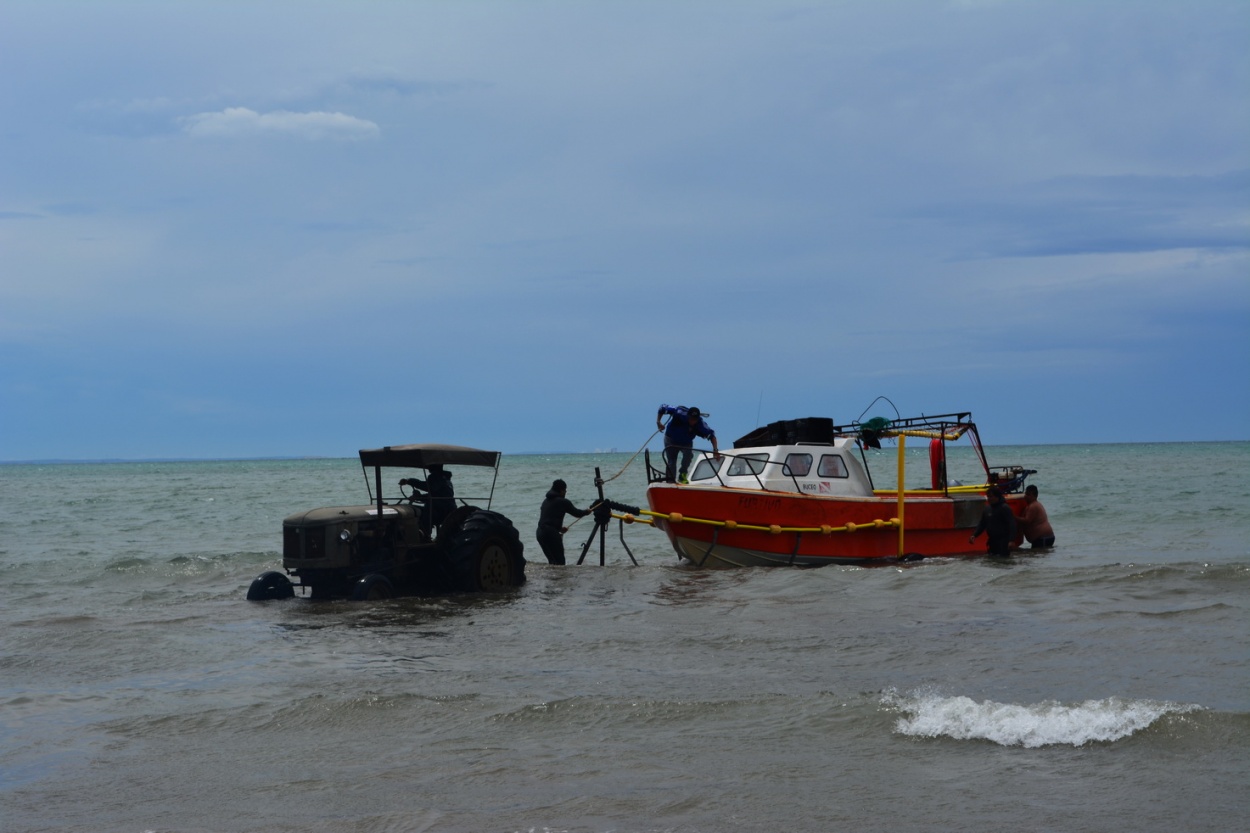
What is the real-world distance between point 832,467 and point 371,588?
8152 millimetres

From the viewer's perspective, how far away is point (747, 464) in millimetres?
18047

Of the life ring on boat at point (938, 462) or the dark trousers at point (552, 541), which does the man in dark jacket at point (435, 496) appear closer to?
the dark trousers at point (552, 541)

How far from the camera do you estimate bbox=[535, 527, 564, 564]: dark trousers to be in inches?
683

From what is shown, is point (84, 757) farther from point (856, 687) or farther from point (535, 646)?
point (856, 687)

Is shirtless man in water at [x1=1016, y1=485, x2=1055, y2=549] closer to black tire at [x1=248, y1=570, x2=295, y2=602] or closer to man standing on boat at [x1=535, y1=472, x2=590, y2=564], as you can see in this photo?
man standing on boat at [x1=535, y1=472, x2=590, y2=564]

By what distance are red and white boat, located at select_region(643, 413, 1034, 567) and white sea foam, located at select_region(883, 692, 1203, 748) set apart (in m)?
9.33

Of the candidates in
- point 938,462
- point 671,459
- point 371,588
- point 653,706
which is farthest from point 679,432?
point 653,706

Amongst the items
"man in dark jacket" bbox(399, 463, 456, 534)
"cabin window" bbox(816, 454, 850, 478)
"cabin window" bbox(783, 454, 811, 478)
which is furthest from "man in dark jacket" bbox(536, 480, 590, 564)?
"cabin window" bbox(816, 454, 850, 478)

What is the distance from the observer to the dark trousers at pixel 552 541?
17344 millimetres

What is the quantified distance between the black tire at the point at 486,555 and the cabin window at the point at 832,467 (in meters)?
5.52

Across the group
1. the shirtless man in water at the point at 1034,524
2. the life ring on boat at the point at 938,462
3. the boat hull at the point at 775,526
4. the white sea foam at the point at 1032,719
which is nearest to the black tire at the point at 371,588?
the boat hull at the point at 775,526

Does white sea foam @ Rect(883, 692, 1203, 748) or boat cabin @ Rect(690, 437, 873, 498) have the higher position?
boat cabin @ Rect(690, 437, 873, 498)

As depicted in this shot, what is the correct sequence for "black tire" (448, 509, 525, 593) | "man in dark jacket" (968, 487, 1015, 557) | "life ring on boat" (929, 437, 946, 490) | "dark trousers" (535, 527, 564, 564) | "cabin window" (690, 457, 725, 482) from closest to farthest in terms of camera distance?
"black tire" (448, 509, 525, 593)
"dark trousers" (535, 527, 564, 564)
"cabin window" (690, 457, 725, 482)
"man in dark jacket" (968, 487, 1015, 557)
"life ring on boat" (929, 437, 946, 490)

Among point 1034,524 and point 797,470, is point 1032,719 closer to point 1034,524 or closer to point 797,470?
point 797,470
